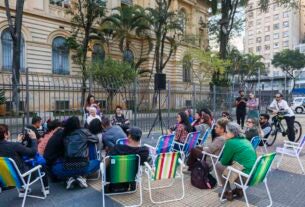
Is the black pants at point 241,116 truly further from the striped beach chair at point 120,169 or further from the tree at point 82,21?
the tree at point 82,21

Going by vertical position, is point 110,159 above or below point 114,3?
below

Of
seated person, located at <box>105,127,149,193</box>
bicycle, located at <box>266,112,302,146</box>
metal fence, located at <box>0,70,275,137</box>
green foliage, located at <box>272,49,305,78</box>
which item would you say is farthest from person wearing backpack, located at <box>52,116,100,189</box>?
green foliage, located at <box>272,49,305,78</box>

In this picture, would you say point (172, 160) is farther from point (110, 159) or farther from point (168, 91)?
point (168, 91)

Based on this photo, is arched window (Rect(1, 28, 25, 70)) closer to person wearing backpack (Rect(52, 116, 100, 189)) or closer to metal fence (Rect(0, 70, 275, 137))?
metal fence (Rect(0, 70, 275, 137))

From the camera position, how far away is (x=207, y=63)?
26.0 m

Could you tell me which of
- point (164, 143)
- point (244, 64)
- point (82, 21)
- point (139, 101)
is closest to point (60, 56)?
point (82, 21)

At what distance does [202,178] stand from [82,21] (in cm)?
1994

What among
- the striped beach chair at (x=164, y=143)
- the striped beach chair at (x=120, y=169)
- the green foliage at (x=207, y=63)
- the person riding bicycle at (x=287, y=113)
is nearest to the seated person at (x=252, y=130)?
the striped beach chair at (x=164, y=143)

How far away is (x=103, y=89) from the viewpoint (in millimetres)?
11742

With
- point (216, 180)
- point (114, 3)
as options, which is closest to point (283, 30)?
point (114, 3)

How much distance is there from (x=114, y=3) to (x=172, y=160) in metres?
26.0

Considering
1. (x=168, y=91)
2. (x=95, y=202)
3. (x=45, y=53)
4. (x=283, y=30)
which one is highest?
(x=283, y=30)

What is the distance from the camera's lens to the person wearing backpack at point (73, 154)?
495 centimetres

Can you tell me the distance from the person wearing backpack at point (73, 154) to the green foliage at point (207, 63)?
20.4 metres
